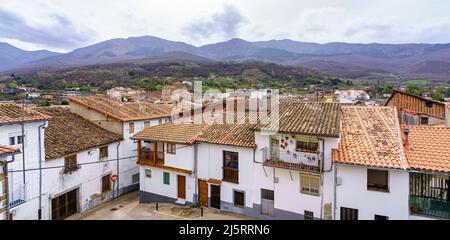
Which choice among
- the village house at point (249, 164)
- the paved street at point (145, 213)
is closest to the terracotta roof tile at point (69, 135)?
the village house at point (249, 164)

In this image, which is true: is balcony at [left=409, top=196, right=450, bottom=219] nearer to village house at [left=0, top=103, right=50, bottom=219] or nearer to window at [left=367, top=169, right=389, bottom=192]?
window at [left=367, top=169, right=389, bottom=192]

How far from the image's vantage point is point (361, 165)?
41.1 ft

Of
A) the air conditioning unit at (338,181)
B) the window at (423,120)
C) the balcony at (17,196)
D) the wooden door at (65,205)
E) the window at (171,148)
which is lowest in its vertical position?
the wooden door at (65,205)

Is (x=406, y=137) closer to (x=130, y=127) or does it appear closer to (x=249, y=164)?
(x=249, y=164)

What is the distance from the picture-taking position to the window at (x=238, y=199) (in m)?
16.4

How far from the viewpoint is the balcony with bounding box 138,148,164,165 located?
60.4ft

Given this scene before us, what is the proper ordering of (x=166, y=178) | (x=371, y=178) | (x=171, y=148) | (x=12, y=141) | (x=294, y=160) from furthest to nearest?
(x=166, y=178), (x=171, y=148), (x=294, y=160), (x=12, y=141), (x=371, y=178)

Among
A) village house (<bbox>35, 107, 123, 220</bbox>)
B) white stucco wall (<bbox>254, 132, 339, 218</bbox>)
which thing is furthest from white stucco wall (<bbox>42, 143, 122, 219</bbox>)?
white stucco wall (<bbox>254, 132, 339, 218</bbox>)

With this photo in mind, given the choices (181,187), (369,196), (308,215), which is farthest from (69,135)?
(369,196)

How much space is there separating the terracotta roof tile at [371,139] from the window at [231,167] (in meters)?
5.56

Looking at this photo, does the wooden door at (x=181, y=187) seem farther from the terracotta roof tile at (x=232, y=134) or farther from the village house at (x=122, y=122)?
the village house at (x=122, y=122)

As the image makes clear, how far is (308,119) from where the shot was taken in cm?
1522

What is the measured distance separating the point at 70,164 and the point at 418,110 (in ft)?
81.7
